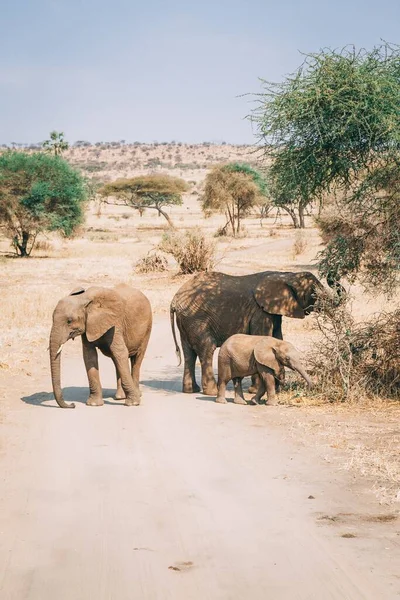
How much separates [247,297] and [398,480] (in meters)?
4.98

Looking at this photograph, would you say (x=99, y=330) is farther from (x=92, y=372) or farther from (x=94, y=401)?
(x=94, y=401)

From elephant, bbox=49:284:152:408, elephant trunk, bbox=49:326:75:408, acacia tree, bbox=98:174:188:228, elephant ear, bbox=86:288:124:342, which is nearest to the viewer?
elephant trunk, bbox=49:326:75:408

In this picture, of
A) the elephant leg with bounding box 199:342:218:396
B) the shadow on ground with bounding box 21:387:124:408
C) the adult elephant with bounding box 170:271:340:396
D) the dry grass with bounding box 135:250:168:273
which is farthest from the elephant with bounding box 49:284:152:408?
the dry grass with bounding box 135:250:168:273

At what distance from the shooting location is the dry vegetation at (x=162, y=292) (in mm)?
8836

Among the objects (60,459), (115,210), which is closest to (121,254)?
(60,459)

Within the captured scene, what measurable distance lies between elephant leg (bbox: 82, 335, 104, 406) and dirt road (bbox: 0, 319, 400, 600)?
1.89 feet

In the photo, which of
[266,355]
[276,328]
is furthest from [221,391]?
[276,328]

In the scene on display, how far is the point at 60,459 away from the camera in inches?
322

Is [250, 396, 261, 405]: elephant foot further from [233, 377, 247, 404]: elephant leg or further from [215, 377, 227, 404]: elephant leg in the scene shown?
[215, 377, 227, 404]: elephant leg

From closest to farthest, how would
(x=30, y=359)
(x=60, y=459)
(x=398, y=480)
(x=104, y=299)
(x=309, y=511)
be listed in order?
(x=309, y=511) → (x=398, y=480) → (x=60, y=459) → (x=104, y=299) → (x=30, y=359)

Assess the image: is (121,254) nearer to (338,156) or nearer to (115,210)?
(338,156)

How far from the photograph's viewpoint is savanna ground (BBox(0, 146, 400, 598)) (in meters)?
7.81

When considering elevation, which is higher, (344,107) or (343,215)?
(344,107)

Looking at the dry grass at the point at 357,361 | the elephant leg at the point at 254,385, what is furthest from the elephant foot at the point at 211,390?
the dry grass at the point at 357,361
